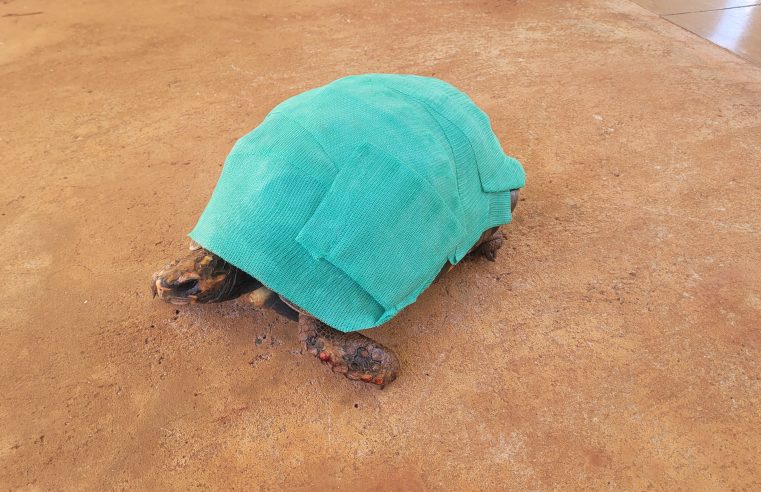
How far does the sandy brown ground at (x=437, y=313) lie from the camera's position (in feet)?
6.54

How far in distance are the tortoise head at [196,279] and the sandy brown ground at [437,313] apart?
31 cm

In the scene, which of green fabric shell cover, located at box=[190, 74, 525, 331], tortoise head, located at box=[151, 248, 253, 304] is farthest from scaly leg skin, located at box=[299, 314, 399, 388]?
tortoise head, located at box=[151, 248, 253, 304]

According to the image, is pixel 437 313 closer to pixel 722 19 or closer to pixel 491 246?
pixel 491 246

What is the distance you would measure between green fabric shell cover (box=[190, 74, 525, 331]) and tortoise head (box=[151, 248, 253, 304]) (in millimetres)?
101

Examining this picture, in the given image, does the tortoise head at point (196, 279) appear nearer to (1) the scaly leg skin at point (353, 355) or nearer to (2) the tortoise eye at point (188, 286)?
(2) the tortoise eye at point (188, 286)

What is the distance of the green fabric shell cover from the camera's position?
1965 millimetres

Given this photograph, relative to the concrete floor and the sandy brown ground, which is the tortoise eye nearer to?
the sandy brown ground

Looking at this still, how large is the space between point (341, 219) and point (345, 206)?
0.05m

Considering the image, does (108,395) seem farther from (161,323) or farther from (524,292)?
(524,292)

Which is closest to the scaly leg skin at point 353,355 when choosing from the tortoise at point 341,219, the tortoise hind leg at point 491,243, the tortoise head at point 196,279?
the tortoise at point 341,219

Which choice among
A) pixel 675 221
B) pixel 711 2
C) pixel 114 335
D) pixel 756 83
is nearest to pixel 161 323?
pixel 114 335

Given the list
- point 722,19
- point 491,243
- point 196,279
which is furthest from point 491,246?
point 722,19

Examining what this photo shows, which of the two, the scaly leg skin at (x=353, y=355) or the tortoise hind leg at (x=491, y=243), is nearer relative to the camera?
the scaly leg skin at (x=353, y=355)

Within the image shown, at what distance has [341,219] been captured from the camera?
1.96 meters
